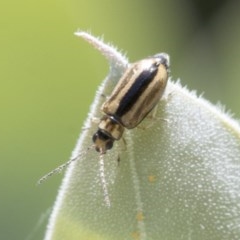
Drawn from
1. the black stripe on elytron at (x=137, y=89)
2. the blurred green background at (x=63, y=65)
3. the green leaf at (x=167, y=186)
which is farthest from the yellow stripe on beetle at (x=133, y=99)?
the blurred green background at (x=63, y=65)

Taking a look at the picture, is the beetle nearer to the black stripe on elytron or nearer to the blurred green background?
the black stripe on elytron

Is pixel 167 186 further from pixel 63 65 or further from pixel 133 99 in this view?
pixel 63 65

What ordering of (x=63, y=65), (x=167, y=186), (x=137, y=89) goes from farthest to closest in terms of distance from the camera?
(x=63, y=65) → (x=137, y=89) → (x=167, y=186)

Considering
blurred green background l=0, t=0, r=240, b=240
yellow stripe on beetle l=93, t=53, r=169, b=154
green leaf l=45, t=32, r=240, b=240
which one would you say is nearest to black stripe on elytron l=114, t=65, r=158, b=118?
yellow stripe on beetle l=93, t=53, r=169, b=154

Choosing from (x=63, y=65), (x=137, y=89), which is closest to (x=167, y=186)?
(x=137, y=89)

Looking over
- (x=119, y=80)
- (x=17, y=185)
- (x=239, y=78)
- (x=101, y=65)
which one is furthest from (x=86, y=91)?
(x=119, y=80)

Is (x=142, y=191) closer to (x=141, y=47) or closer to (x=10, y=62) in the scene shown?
(x=10, y=62)

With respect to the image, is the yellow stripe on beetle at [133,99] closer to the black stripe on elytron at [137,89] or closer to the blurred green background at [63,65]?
the black stripe on elytron at [137,89]
